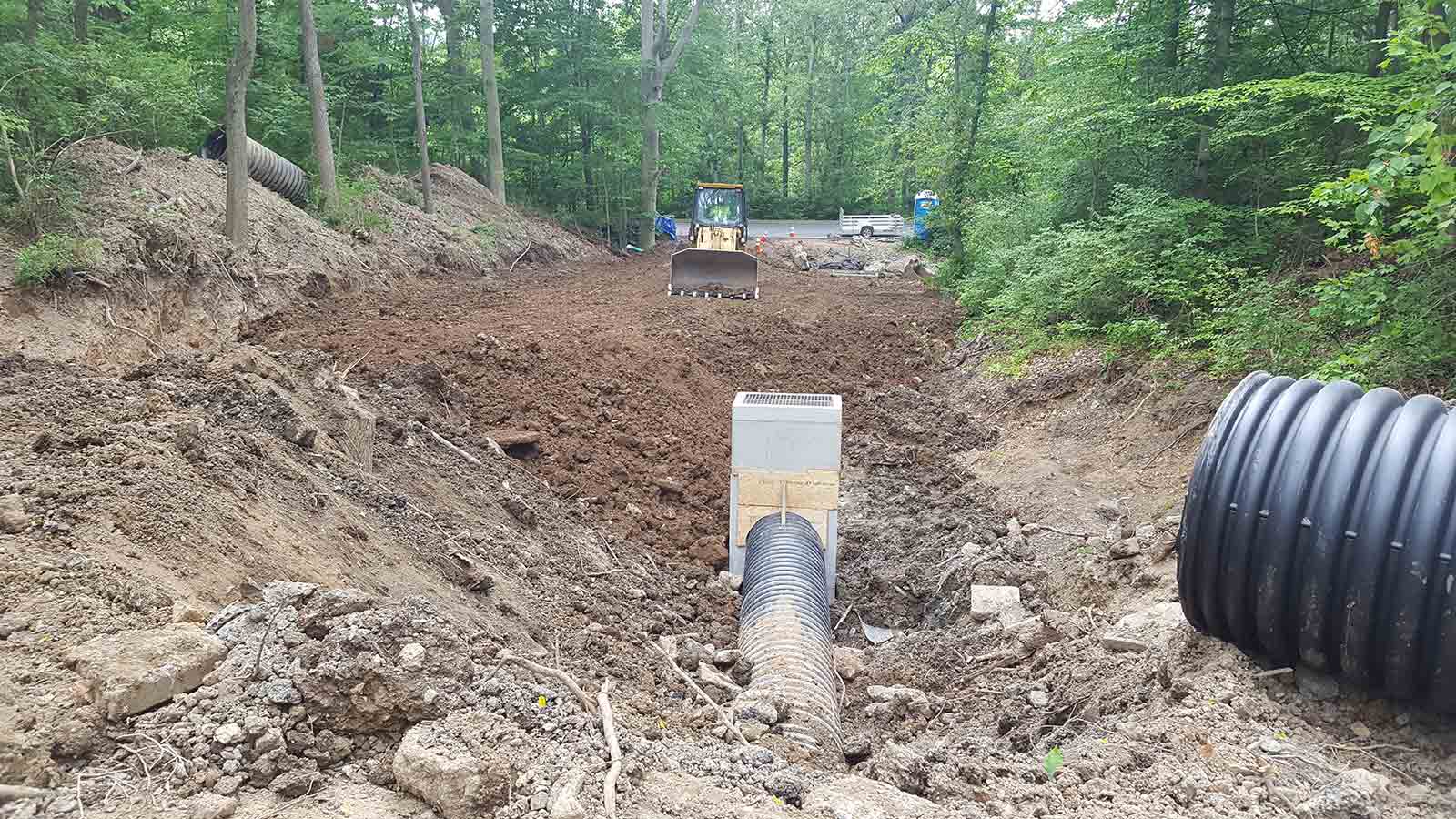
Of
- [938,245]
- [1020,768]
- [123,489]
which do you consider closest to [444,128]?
[938,245]

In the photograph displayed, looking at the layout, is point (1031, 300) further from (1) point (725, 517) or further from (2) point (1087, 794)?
(2) point (1087, 794)

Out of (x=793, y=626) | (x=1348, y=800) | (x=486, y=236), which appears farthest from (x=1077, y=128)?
(x=486, y=236)

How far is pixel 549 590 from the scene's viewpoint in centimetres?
550

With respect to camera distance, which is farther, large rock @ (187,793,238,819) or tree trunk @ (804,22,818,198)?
tree trunk @ (804,22,818,198)

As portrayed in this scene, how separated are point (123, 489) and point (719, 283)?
13.1 metres

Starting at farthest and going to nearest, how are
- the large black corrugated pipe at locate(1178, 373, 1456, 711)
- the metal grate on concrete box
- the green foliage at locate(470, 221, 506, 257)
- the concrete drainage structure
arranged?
the green foliage at locate(470, 221, 506, 257)
the metal grate on concrete box
the concrete drainage structure
the large black corrugated pipe at locate(1178, 373, 1456, 711)

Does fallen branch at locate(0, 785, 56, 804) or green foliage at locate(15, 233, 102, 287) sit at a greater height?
green foliage at locate(15, 233, 102, 287)

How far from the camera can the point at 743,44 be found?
4703cm

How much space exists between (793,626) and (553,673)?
1922 mm

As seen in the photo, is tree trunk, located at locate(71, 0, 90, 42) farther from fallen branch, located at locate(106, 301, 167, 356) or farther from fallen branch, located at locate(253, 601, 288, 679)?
fallen branch, located at locate(253, 601, 288, 679)

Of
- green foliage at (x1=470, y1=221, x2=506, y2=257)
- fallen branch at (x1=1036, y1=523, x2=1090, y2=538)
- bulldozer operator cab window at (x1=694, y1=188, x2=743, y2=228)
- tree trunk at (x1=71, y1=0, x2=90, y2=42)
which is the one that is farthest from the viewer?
bulldozer operator cab window at (x1=694, y1=188, x2=743, y2=228)

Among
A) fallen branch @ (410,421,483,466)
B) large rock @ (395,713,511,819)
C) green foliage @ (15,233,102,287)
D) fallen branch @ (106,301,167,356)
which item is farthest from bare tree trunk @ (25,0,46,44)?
large rock @ (395,713,511,819)

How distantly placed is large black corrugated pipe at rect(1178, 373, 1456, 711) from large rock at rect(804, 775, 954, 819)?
1629mm

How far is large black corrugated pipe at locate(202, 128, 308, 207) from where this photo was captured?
1352 cm
